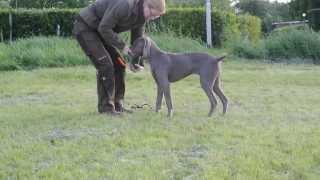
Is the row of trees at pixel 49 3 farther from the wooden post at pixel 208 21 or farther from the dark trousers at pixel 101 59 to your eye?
the dark trousers at pixel 101 59

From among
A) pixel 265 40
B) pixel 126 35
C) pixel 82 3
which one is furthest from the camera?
pixel 82 3

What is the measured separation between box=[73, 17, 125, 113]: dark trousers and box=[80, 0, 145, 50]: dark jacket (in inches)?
5.3

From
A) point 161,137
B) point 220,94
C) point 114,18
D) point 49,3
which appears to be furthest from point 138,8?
point 49,3

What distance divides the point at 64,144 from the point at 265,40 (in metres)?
14.9

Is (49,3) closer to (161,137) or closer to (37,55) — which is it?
(37,55)

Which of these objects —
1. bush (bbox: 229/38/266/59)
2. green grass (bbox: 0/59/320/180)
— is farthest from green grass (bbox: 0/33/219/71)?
green grass (bbox: 0/59/320/180)

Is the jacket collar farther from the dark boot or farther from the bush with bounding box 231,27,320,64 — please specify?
the bush with bounding box 231,27,320,64

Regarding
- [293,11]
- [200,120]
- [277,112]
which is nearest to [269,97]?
[277,112]

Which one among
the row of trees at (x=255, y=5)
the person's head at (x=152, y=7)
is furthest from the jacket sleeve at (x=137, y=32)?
the row of trees at (x=255, y=5)

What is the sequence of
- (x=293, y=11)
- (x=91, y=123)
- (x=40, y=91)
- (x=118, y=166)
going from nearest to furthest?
1. (x=118, y=166)
2. (x=91, y=123)
3. (x=40, y=91)
4. (x=293, y=11)

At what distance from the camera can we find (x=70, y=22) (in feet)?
72.0

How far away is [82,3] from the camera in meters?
38.6

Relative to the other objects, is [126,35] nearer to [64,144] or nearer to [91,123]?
[91,123]

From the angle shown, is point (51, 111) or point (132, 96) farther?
point (132, 96)
